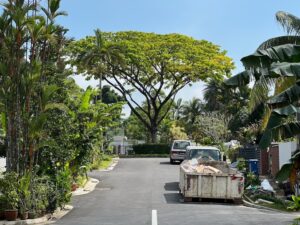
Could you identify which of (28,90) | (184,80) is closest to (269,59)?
(28,90)

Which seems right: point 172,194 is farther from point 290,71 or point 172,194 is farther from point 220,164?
point 290,71

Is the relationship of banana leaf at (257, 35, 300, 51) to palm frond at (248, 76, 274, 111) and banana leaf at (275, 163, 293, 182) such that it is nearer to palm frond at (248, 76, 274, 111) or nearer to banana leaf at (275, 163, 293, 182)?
palm frond at (248, 76, 274, 111)

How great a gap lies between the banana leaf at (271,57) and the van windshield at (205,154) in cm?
1342

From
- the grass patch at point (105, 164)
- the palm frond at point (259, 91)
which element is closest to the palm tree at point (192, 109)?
the grass patch at point (105, 164)

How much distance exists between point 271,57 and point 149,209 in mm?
7492

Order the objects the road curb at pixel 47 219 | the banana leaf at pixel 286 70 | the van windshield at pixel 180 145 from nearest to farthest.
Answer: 1. the banana leaf at pixel 286 70
2. the road curb at pixel 47 219
3. the van windshield at pixel 180 145

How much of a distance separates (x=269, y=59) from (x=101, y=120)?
1318 centimetres

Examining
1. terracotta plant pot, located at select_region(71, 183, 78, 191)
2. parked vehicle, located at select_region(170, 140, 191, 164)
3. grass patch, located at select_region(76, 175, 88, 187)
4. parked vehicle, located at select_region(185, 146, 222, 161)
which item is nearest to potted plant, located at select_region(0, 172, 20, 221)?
terracotta plant pot, located at select_region(71, 183, 78, 191)

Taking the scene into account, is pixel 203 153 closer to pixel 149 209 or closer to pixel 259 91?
pixel 149 209

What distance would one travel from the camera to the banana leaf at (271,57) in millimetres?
12289

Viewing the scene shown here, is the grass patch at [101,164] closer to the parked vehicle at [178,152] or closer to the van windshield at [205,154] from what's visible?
the parked vehicle at [178,152]

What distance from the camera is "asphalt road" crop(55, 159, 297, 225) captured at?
603 inches

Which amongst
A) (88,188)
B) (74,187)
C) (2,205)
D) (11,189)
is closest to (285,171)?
(11,189)

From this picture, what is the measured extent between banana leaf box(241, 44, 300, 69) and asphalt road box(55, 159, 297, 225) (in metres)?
4.77
